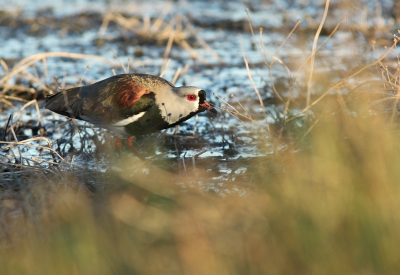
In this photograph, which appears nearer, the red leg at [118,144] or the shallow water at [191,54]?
the red leg at [118,144]

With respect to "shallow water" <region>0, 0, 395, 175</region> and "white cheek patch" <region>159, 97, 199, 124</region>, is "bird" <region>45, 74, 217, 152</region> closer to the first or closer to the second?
"white cheek patch" <region>159, 97, 199, 124</region>

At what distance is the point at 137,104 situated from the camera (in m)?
5.13

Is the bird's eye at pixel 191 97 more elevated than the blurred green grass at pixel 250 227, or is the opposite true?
the bird's eye at pixel 191 97

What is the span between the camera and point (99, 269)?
2.90 meters

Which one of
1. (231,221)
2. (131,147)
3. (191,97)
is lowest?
(231,221)

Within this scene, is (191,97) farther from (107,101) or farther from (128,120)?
(107,101)

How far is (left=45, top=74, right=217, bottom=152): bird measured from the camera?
16.9ft

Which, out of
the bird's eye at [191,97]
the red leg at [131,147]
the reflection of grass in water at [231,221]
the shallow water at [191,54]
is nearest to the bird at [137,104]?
the bird's eye at [191,97]

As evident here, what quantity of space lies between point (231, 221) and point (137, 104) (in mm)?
1899

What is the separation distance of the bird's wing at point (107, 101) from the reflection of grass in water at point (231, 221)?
26.3 inches

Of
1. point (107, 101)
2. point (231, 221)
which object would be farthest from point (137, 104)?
point (231, 221)

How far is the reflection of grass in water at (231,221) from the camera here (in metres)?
2.92

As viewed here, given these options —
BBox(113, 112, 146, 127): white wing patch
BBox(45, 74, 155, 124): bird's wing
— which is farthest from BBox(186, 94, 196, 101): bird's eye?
BBox(113, 112, 146, 127): white wing patch

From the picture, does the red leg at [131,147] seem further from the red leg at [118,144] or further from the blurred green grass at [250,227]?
the blurred green grass at [250,227]
